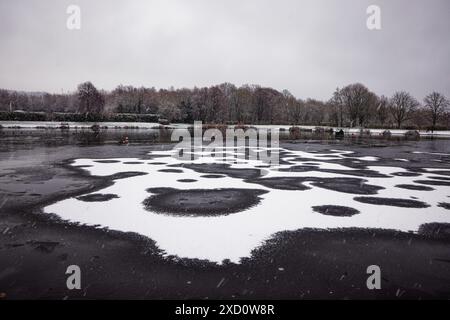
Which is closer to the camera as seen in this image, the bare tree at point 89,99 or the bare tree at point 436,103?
the bare tree at point 89,99

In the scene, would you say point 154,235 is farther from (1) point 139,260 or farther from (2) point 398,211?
(2) point 398,211

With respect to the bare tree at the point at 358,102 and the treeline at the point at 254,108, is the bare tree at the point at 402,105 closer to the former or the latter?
the treeline at the point at 254,108

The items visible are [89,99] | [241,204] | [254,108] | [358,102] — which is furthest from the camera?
[254,108]

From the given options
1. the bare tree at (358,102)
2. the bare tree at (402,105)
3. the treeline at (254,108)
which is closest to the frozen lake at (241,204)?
the treeline at (254,108)

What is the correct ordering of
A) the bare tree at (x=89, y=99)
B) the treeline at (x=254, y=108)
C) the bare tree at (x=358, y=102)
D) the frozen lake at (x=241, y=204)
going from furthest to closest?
the bare tree at (x=358, y=102)
the treeline at (x=254, y=108)
the bare tree at (x=89, y=99)
the frozen lake at (x=241, y=204)

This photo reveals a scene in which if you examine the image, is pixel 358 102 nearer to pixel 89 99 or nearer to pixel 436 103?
pixel 436 103

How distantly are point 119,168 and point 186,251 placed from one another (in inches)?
423

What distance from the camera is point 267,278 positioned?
521 centimetres

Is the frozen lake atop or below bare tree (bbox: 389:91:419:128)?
below

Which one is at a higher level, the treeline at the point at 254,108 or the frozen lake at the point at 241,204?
the treeline at the point at 254,108

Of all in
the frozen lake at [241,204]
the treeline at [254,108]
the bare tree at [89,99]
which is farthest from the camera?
the treeline at [254,108]

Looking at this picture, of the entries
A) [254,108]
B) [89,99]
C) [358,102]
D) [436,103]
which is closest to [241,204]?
[89,99]

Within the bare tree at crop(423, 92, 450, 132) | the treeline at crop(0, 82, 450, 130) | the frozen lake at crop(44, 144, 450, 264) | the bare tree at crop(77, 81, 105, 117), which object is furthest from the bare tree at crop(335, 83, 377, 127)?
the frozen lake at crop(44, 144, 450, 264)

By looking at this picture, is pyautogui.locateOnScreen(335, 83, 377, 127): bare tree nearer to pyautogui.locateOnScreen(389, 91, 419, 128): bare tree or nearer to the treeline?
the treeline
